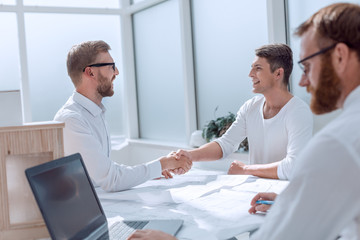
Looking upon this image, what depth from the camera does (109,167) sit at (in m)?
2.24

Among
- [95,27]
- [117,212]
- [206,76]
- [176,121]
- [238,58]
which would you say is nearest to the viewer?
[117,212]

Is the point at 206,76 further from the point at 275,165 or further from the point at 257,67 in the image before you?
the point at 275,165

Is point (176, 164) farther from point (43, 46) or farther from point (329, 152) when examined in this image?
point (43, 46)

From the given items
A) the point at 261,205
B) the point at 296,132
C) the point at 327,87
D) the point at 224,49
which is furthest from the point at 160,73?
the point at 327,87

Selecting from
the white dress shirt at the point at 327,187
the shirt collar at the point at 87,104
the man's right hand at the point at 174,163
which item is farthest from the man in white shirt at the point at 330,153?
the shirt collar at the point at 87,104

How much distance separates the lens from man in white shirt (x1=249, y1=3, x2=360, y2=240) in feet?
3.14

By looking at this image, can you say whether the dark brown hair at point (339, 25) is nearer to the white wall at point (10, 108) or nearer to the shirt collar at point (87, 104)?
the white wall at point (10, 108)

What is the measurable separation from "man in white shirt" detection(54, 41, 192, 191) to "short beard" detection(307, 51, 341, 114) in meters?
1.25

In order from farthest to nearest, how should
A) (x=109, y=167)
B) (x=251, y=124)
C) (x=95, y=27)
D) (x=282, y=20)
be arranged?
1. (x=95, y=27)
2. (x=282, y=20)
3. (x=251, y=124)
4. (x=109, y=167)

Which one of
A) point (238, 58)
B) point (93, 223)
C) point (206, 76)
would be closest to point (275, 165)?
point (93, 223)

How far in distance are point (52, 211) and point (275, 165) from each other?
1341 mm

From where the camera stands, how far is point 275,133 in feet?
8.62

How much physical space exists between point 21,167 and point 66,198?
29 cm

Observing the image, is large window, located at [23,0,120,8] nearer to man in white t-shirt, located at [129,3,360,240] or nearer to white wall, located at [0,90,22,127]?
white wall, located at [0,90,22,127]
